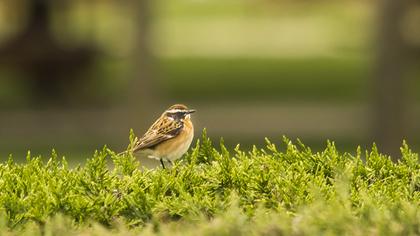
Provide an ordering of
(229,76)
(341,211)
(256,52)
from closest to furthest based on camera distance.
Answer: (341,211) → (229,76) → (256,52)

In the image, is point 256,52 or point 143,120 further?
point 256,52

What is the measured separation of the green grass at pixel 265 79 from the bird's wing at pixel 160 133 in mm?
18911

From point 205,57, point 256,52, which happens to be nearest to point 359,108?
point 205,57

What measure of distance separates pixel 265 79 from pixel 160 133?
26.9m

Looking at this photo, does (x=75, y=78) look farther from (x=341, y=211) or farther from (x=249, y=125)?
(x=341, y=211)

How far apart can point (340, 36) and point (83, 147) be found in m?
34.9

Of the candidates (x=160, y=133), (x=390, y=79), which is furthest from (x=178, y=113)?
(x=390, y=79)

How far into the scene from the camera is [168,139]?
7.98 meters

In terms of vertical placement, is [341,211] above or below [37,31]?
above

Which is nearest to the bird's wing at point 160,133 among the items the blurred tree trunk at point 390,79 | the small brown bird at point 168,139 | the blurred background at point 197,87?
the small brown bird at point 168,139

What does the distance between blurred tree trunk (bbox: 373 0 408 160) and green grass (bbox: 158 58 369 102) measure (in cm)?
617

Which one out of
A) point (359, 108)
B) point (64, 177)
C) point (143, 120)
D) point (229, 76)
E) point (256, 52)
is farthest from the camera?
point (256, 52)

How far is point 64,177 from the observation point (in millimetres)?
6512

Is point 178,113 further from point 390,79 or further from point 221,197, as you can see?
point 390,79
